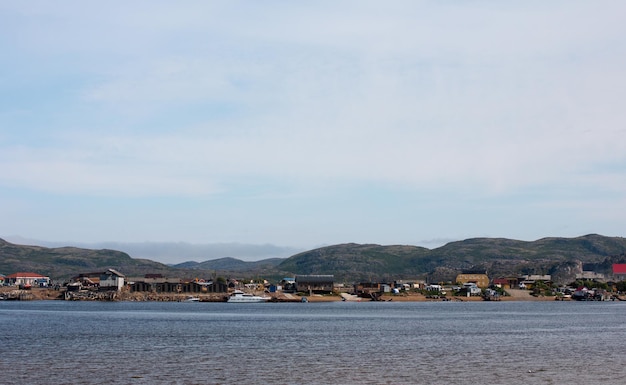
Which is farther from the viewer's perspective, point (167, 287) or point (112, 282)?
point (167, 287)

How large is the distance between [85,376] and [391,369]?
16698mm

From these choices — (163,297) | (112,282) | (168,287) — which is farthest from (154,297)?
(112,282)

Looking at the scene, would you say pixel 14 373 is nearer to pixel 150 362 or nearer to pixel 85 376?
pixel 85 376

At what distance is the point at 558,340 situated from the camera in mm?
63500

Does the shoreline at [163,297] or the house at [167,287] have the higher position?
the house at [167,287]

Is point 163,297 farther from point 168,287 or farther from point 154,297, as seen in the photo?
point 168,287

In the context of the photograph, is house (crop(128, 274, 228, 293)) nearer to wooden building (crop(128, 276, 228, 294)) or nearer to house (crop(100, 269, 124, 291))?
wooden building (crop(128, 276, 228, 294))

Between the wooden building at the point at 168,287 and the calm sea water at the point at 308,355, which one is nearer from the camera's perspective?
the calm sea water at the point at 308,355

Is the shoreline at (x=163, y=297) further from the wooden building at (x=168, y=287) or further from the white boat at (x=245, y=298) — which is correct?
the wooden building at (x=168, y=287)

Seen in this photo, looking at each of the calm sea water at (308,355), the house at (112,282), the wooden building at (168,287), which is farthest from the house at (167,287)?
the calm sea water at (308,355)

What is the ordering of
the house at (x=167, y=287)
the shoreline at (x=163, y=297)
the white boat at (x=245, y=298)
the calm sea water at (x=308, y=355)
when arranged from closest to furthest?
the calm sea water at (x=308, y=355), the white boat at (x=245, y=298), the shoreline at (x=163, y=297), the house at (x=167, y=287)

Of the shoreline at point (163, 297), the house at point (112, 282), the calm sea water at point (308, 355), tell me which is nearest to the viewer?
the calm sea water at point (308, 355)

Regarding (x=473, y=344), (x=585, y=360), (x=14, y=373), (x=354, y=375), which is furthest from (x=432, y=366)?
(x=14, y=373)

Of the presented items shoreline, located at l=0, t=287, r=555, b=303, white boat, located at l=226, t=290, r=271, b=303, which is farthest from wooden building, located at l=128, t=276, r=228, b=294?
white boat, located at l=226, t=290, r=271, b=303
